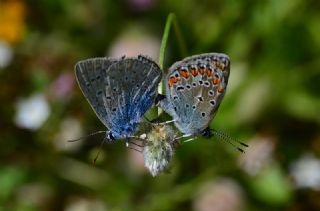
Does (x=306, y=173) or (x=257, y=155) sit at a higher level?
(x=257, y=155)

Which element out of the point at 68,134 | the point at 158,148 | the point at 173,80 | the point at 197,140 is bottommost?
the point at 68,134

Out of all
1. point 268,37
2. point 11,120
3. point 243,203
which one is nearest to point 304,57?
point 268,37

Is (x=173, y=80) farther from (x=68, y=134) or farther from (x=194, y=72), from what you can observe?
(x=68, y=134)

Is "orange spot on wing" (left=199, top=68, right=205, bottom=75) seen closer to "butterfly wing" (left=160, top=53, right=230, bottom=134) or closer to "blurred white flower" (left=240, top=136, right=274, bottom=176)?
"butterfly wing" (left=160, top=53, right=230, bottom=134)

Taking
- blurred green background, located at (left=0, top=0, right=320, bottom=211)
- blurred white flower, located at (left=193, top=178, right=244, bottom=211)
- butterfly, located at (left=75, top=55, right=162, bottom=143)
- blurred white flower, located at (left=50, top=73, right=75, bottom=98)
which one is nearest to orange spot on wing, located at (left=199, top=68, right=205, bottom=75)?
butterfly, located at (left=75, top=55, right=162, bottom=143)

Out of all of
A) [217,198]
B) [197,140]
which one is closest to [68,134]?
[197,140]

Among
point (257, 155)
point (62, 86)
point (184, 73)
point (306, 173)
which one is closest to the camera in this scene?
point (184, 73)
